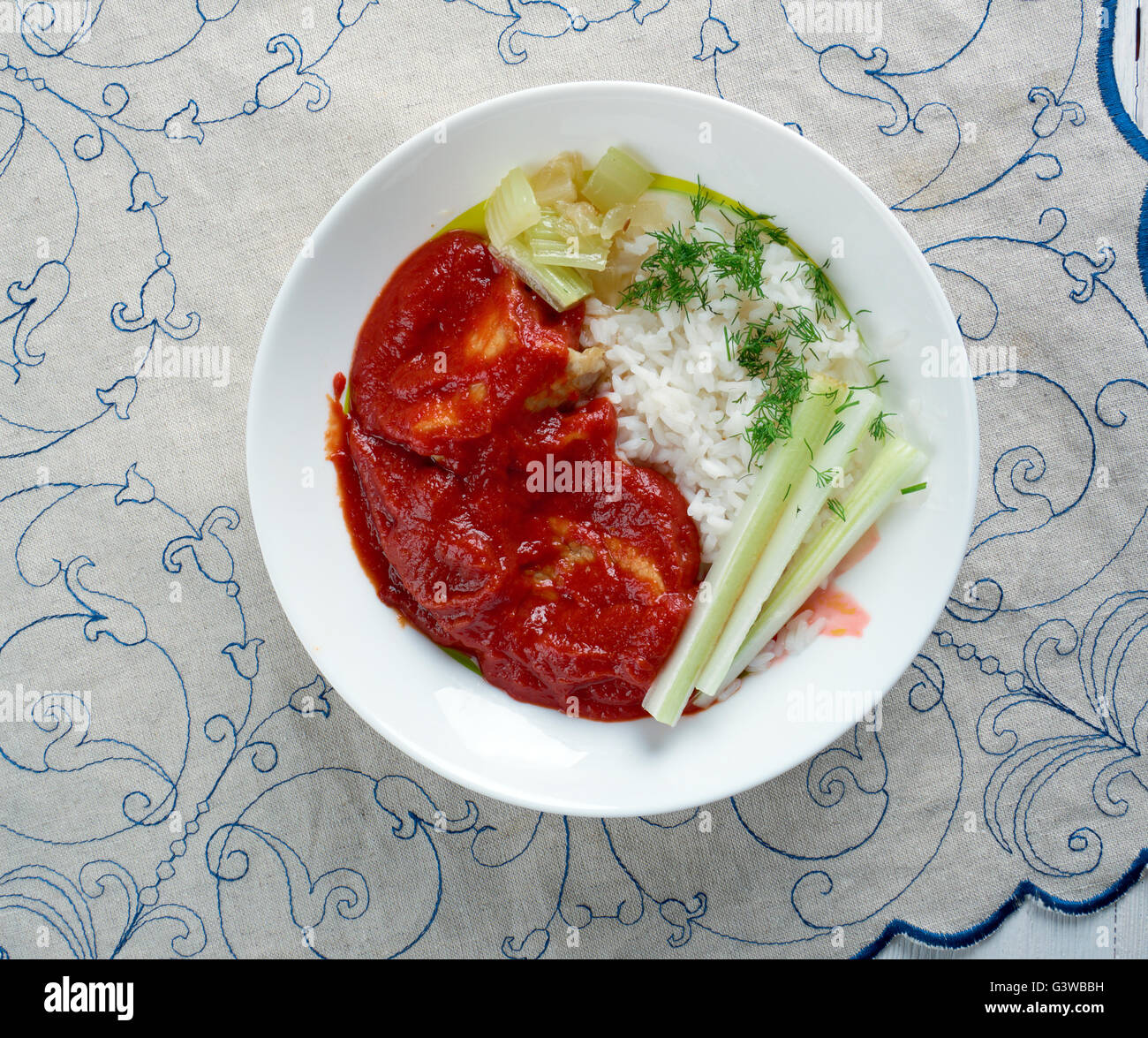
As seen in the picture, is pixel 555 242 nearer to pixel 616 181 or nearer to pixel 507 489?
pixel 616 181

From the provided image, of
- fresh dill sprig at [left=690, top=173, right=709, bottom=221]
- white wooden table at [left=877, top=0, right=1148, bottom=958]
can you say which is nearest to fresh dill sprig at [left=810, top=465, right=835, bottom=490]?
fresh dill sprig at [left=690, top=173, right=709, bottom=221]

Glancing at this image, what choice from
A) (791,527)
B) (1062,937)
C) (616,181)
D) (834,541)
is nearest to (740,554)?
(791,527)

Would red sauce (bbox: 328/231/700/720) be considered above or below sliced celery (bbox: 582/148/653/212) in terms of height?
below

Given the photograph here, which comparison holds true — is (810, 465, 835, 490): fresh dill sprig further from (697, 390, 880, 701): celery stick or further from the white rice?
the white rice

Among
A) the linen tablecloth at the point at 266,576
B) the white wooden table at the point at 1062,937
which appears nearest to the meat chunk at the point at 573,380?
the linen tablecloth at the point at 266,576

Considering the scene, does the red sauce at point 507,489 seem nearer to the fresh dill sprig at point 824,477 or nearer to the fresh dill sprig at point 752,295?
the fresh dill sprig at point 752,295
